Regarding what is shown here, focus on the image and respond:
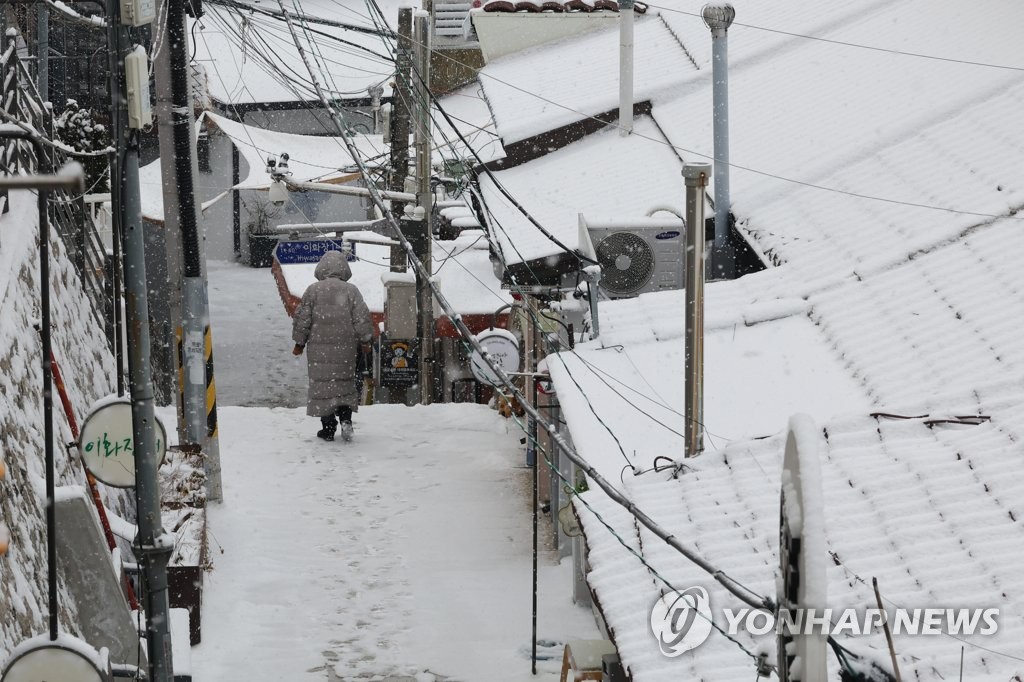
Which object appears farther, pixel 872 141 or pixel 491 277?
pixel 491 277

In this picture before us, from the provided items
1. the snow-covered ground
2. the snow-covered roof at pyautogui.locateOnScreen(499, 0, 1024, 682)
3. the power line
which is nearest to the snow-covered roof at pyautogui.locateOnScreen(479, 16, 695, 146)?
the power line

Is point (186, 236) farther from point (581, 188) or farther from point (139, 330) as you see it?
point (139, 330)

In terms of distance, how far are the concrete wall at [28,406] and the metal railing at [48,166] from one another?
360 mm

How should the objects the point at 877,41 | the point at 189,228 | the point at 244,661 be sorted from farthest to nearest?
the point at 877,41 → the point at 189,228 → the point at 244,661

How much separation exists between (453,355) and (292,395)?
14.4ft

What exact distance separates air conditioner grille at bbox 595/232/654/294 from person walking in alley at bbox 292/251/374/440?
371 cm

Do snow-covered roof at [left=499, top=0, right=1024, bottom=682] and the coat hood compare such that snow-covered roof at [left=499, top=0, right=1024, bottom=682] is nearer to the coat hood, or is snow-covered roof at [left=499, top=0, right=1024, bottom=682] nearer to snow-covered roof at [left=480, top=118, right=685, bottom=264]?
snow-covered roof at [left=480, top=118, right=685, bottom=264]

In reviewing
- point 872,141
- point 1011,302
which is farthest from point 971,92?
point 1011,302

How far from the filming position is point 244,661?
8.55m

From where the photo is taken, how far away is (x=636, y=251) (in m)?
10.1

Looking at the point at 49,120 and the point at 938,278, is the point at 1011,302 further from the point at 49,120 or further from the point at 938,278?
the point at 49,120

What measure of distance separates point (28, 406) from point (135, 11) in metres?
2.58
